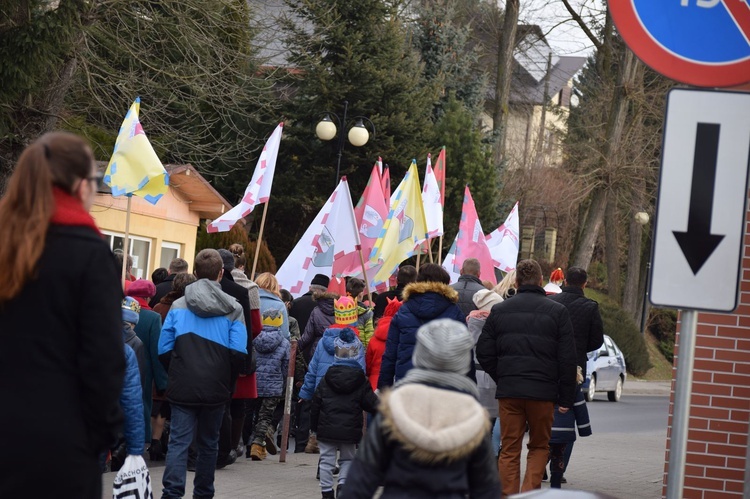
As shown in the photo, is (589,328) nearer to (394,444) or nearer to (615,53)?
(394,444)

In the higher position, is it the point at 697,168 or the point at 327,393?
the point at 697,168

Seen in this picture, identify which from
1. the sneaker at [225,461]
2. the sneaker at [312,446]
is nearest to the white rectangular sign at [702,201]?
the sneaker at [225,461]

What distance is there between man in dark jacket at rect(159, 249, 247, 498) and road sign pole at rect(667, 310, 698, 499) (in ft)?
16.3

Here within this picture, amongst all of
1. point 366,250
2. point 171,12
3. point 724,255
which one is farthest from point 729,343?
point 171,12

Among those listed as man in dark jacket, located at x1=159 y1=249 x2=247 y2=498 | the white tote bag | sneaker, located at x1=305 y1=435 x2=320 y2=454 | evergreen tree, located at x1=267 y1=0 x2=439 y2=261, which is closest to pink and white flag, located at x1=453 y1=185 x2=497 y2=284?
sneaker, located at x1=305 y1=435 x2=320 y2=454

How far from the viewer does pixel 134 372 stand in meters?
6.70

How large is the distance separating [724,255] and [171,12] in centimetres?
1927

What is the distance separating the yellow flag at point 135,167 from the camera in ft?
41.1

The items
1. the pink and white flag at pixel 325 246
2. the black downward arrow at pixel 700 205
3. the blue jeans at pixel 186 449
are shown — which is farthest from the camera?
the pink and white flag at pixel 325 246

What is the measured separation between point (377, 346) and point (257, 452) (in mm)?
2347

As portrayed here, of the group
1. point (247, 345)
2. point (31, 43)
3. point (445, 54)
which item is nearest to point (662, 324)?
point (445, 54)

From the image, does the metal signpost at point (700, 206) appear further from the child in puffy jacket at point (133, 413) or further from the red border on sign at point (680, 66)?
the child in puffy jacket at point (133, 413)

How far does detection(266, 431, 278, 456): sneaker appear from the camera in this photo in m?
12.6

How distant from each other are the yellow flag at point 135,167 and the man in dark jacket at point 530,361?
4776 millimetres
